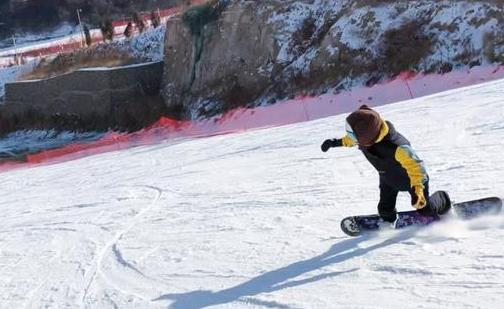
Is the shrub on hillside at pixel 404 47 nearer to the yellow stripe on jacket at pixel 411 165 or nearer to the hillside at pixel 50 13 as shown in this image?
the yellow stripe on jacket at pixel 411 165

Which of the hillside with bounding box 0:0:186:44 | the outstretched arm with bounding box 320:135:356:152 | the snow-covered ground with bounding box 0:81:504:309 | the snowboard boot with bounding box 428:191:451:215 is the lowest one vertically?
the snow-covered ground with bounding box 0:81:504:309

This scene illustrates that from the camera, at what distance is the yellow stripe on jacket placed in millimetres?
4504

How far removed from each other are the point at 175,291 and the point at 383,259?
60.0 inches

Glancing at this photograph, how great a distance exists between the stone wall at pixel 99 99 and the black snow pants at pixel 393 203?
2035 cm

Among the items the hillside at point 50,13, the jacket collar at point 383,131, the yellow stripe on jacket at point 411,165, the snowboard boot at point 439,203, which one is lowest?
the snowboard boot at point 439,203

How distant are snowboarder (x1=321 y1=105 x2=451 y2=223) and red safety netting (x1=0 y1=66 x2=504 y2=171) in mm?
10458

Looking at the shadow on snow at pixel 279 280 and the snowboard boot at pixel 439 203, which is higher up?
the snowboard boot at pixel 439 203

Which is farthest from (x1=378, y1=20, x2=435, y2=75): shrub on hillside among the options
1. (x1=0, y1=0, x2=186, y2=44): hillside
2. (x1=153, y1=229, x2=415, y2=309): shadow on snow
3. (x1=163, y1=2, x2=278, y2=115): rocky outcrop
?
(x1=0, y1=0, x2=186, y2=44): hillside

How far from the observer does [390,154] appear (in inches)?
180

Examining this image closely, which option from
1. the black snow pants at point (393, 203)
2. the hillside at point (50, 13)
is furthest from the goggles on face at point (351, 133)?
the hillside at point (50, 13)

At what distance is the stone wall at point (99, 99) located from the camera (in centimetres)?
2553

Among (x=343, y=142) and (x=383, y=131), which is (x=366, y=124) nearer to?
(x=383, y=131)

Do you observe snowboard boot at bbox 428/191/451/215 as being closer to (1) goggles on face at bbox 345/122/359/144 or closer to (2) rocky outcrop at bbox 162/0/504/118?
(1) goggles on face at bbox 345/122/359/144

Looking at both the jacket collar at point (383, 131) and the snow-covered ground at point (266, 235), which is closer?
the snow-covered ground at point (266, 235)
